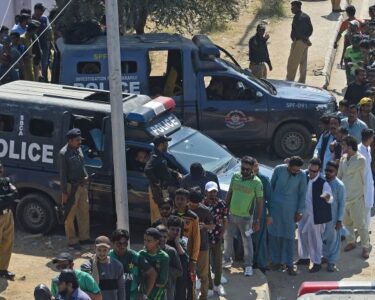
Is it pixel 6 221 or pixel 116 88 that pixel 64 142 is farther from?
pixel 116 88

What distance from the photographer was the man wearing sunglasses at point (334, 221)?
41.7 ft

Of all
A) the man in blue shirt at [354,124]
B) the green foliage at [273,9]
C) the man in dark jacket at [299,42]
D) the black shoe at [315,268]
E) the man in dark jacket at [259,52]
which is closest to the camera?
the black shoe at [315,268]

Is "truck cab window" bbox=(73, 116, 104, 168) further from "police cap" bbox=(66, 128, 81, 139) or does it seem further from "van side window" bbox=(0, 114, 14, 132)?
"van side window" bbox=(0, 114, 14, 132)

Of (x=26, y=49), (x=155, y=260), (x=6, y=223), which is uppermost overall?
(x=26, y=49)

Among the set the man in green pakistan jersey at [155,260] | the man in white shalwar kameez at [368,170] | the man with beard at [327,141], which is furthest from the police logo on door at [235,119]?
the man in green pakistan jersey at [155,260]

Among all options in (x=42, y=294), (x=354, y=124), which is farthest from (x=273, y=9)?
(x=42, y=294)

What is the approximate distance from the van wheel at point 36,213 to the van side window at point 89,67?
2948mm

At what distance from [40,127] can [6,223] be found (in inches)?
79.4

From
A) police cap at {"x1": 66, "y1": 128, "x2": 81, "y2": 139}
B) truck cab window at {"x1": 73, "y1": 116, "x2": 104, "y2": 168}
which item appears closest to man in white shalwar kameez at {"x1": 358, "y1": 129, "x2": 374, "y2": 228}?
truck cab window at {"x1": 73, "y1": 116, "x2": 104, "y2": 168}

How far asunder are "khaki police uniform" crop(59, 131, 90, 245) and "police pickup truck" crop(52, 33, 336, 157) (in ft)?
10.4

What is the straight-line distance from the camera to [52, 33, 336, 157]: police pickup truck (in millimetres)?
15984

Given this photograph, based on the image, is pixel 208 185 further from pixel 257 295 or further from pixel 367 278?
pixel 367 278

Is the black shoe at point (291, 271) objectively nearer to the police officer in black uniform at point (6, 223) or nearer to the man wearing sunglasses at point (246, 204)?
the man wearing sunglasses at point (246, 204)

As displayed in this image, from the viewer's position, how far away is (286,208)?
1262 centimetres
